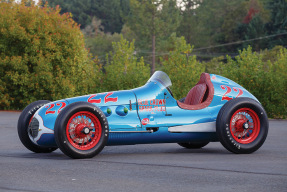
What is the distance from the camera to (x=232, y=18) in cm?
8606

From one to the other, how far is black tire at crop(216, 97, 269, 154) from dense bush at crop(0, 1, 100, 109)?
15769 millimetres

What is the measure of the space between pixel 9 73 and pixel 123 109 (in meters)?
16.6

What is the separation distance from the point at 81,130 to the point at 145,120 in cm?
119

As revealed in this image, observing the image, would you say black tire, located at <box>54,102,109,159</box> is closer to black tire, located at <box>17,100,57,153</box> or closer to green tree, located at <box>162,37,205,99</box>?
black tire, located at <box>17,100,57,153</box>

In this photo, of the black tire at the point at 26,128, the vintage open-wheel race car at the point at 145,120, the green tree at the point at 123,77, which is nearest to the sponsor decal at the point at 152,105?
the vintage open-wheel race car at the point at 145,120

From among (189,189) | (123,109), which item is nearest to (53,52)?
(123,109)

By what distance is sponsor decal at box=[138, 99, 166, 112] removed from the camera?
8672 mm

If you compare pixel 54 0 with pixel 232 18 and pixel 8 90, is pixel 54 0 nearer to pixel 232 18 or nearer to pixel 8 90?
pixel 232 18

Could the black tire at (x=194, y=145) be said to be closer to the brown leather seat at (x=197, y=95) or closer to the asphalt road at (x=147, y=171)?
the asphalt road at (x=147, y=171)

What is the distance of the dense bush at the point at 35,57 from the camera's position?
24.0 meters

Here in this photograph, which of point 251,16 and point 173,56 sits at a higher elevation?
point 251,16

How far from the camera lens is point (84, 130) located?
7941 millimetres

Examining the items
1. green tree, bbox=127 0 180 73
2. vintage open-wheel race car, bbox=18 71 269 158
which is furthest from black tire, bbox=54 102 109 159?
green tree, bbox=127 0 180 73

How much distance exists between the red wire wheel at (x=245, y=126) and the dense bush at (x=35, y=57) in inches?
620
